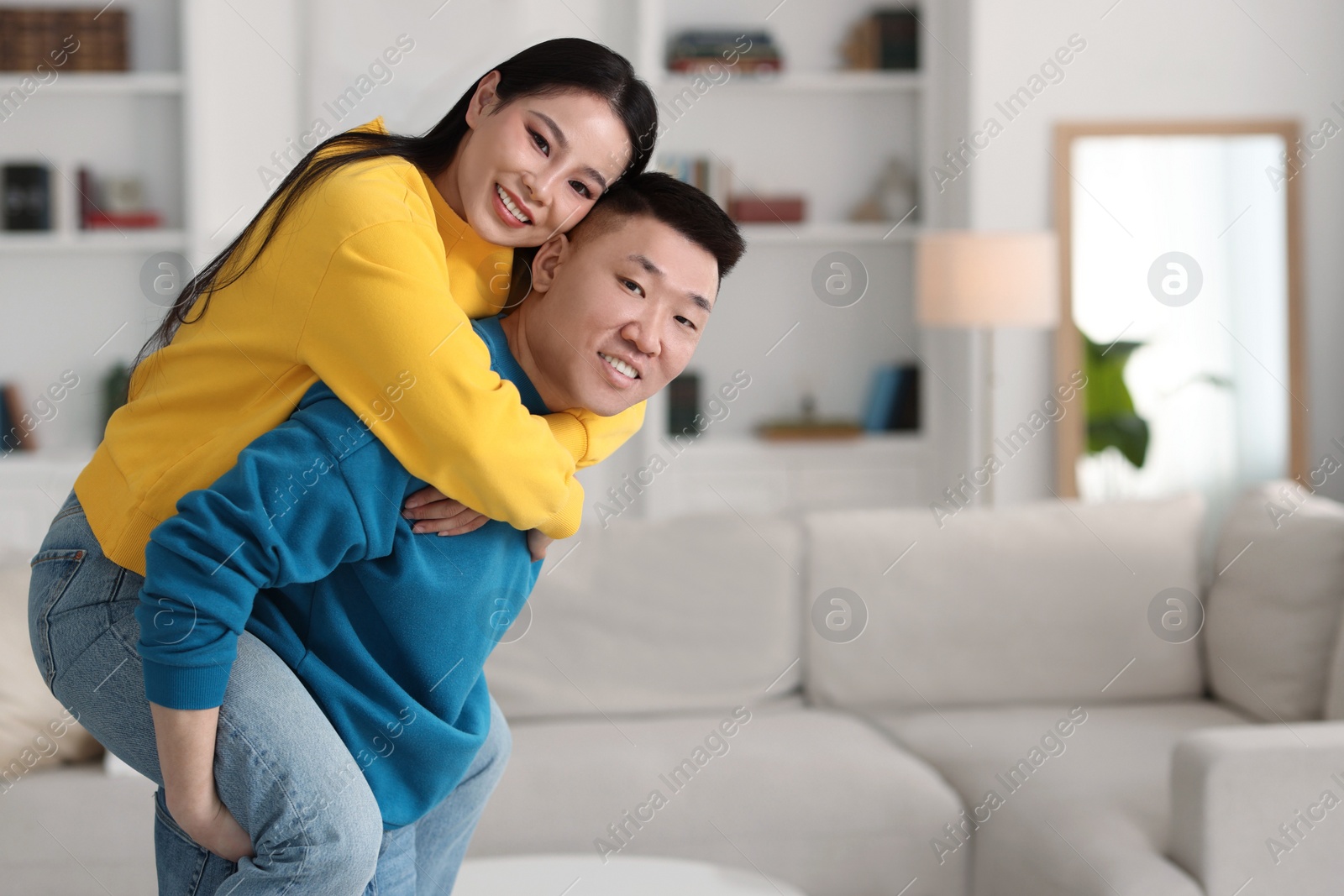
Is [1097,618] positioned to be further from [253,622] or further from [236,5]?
[236,5]

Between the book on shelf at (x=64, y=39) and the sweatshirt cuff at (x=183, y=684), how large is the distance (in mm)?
3952

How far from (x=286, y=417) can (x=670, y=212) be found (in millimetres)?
420

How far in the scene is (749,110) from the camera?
4656 mm

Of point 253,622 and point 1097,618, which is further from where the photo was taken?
point 1097,618

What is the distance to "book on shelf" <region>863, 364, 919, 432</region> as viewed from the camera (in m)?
4.59

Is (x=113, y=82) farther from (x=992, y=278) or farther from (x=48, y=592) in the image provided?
(x=48, y=592)

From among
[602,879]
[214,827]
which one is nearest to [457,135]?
[214,827]

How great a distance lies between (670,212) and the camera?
3.79 feet

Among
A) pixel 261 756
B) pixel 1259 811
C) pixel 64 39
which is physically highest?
pixel 64 39

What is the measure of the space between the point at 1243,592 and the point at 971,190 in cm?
226

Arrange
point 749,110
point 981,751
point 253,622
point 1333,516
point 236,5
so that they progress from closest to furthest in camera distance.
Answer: point 253,622
point 981,751
point 1333,516
point 236,5
point 749,110

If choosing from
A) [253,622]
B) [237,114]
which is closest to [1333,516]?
[253,622]

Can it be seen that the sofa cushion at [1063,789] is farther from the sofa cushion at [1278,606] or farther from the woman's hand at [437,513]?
the woman's hand at [437,513]

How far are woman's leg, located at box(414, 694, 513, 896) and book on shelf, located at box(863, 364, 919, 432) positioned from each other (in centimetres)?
350
